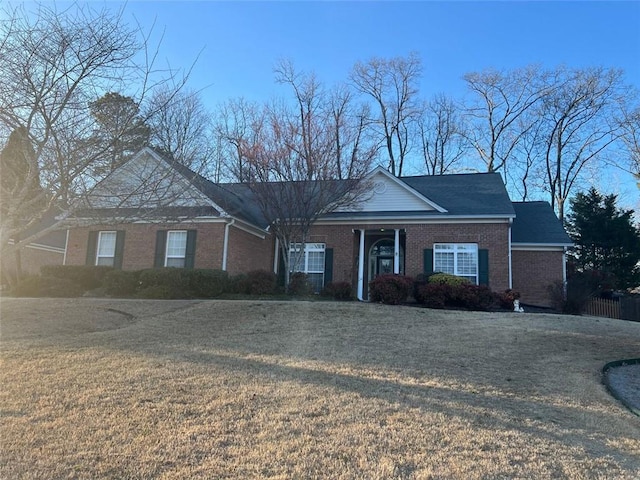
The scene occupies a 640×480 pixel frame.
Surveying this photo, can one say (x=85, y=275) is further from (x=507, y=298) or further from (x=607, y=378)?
(x=607, y=378)

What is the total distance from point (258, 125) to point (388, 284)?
7.23 metres

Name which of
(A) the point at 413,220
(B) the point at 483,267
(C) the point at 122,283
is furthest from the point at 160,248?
(B) the point at 483,267

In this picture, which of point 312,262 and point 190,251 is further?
point 312,262

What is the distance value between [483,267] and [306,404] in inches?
527

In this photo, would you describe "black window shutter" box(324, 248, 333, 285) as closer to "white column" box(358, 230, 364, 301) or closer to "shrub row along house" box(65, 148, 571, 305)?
"shrub row along house" box(65, 148, 571, 305)

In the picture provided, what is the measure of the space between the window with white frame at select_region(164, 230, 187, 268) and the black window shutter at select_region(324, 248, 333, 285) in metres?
5.35

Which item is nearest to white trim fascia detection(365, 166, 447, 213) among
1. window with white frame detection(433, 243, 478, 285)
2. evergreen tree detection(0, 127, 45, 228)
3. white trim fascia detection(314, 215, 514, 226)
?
white trim fascia detection(314, 215, 514, 226)

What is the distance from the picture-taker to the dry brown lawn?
4.18 m

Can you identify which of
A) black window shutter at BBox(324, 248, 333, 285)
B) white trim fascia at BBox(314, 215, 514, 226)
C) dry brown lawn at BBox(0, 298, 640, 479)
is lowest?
dry brown lawn at BBox(0, 298, 640, 479)

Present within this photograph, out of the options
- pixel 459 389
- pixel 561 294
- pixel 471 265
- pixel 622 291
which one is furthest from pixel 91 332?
pixel 622 291

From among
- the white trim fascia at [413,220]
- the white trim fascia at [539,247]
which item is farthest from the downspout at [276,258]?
the white trim fascia at [539,247]

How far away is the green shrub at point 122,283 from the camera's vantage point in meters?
16.8

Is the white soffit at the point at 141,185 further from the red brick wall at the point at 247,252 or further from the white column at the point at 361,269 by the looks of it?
the white column at the point at 361,269

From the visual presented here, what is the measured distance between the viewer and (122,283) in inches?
667
